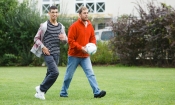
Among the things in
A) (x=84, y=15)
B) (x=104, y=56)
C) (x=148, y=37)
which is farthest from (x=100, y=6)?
(x=84, y=15)

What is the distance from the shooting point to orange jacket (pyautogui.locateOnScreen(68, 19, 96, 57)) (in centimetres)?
1134

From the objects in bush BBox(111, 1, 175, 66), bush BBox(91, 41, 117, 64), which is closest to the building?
bush BBox(91, 41, 117, 64)

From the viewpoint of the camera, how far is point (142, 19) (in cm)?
2722

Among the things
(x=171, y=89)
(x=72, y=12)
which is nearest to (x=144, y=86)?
(x=171, y=89)

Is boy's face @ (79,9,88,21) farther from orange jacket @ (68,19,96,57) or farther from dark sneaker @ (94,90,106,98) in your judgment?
dark sneaker @ (94,90,106,98)

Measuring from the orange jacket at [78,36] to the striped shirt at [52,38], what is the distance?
0.27 meters

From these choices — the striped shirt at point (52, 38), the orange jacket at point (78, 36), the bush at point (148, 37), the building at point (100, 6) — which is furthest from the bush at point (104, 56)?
the striped shirt at point (52, 38)

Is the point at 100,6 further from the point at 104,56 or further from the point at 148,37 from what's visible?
the point at 148,37

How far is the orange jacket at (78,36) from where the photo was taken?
11.3 m

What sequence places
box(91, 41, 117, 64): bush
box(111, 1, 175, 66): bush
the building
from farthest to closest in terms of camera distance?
the building
box(91, 41, 117, 64): bush
box(111, 1, 175, 66): bush

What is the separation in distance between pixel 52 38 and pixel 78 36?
1.77 feet

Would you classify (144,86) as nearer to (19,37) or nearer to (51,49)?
(51,49)

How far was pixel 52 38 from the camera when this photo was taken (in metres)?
11.4

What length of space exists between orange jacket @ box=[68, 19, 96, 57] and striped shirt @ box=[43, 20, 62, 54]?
271 millimetres
